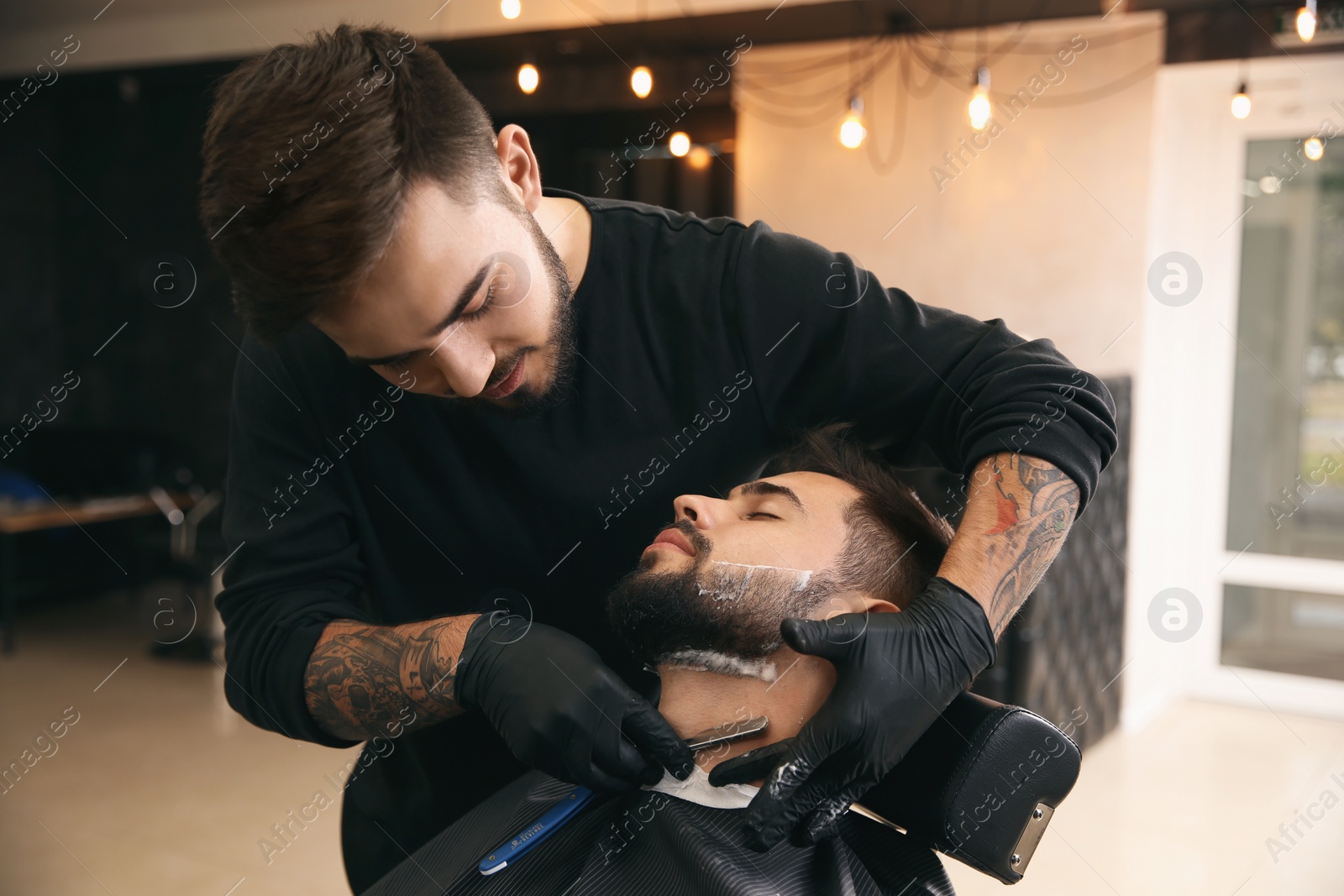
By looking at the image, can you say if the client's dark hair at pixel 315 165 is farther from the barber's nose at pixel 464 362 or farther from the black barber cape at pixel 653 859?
the black barber cape at pixel 653 859

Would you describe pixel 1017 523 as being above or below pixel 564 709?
above

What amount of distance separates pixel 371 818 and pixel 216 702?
3.87m

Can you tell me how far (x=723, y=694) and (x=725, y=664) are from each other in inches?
1.7

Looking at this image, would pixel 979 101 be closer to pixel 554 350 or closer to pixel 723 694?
pixel 554 350

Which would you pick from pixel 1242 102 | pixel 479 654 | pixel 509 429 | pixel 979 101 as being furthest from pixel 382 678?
pixel 1242 102

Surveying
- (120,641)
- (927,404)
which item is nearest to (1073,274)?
(927,404)

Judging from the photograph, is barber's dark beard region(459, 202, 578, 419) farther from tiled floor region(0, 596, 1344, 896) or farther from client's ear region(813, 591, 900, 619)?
tiled floor region(0, 596, 1344, 896)

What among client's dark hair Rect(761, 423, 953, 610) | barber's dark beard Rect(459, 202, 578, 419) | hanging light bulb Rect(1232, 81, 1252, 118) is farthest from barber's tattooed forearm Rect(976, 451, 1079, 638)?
hanging light bulb Rect(1232, 81, 1252, 118)

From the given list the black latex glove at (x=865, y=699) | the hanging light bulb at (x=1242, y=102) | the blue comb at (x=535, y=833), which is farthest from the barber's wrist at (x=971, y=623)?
the hanging light bulb at (x=1242, y=102)

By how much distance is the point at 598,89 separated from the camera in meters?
5.38

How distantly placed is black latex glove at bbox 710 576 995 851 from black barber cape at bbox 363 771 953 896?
0.41 feet

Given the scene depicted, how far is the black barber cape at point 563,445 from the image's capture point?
52.1 inches

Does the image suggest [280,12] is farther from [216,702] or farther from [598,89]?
[216,702]

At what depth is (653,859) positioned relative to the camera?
1237 mm
